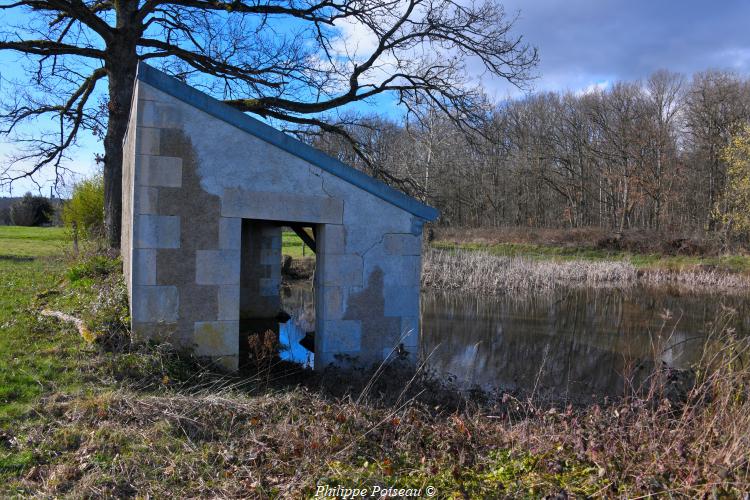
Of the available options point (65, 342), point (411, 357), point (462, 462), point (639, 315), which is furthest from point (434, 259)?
point (462, 462)

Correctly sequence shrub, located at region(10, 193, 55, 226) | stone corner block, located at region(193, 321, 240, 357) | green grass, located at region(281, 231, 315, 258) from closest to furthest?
stone corner block, located at region(193, 321, 240, 357) < green grass, located at region(281, 231, 315, 258) < shrub, located at region(10, 193, 55, 226)

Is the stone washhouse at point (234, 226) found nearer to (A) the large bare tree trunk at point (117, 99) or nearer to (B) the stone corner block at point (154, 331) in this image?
(B) the stone corner block at point (154, 331)

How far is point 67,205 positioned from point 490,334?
60.2 ft

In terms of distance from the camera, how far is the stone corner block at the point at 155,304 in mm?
6156

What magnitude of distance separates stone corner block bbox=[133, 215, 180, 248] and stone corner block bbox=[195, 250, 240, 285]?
325mm

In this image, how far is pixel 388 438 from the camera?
434cm

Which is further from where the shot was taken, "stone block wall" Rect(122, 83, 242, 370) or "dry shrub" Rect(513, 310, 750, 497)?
"stone block wall" Rect(122, 83, 242, 370)

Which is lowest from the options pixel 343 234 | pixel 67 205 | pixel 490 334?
pixel 490 334

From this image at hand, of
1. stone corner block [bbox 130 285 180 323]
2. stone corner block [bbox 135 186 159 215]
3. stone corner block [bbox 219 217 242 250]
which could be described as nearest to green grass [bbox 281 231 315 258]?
stone corner block [bbox 219 217 242 250]

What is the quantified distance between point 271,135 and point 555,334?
9503 mm

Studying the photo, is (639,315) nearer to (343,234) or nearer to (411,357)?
(411,357)

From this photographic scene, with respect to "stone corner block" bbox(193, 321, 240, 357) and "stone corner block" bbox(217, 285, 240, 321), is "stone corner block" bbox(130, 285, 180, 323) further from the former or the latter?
"stone corner block" bbox(217, 285, 240, 321)

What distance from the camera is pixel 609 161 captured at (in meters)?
39.6

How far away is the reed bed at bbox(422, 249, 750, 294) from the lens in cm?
2014
